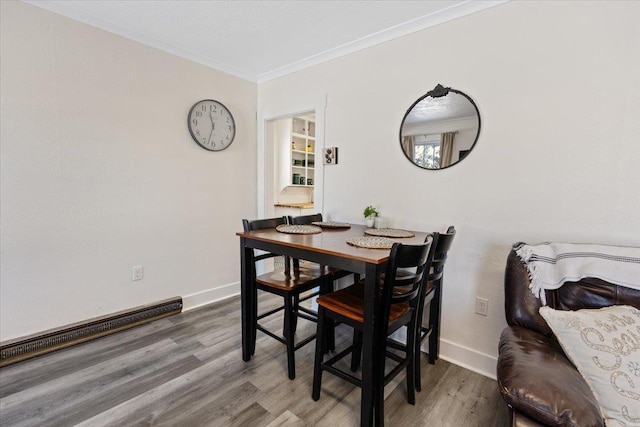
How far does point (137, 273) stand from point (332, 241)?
6.09 feet

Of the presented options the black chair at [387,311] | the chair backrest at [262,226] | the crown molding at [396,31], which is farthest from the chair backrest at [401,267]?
the crown molding at [396,31]

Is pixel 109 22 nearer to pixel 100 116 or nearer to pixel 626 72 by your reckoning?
pixel 100 116

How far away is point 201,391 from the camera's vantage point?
1717 mm

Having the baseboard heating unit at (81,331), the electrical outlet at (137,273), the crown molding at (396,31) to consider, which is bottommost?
the baseboard heating unit at (81,331)

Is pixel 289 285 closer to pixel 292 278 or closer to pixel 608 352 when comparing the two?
pixel 292 278

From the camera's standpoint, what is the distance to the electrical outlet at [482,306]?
75.2 inches

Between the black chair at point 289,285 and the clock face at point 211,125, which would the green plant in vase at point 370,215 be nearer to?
the black chair at point 289,285

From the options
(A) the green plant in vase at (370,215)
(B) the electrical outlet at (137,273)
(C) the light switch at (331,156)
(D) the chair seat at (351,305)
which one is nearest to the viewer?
(D) the chair seat at (351,305)

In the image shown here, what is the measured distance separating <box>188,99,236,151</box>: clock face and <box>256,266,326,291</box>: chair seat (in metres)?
1.57

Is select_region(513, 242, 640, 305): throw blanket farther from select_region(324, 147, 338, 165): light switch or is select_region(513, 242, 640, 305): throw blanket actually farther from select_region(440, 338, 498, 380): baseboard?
select_region(324, 147, 338, 165): light switch

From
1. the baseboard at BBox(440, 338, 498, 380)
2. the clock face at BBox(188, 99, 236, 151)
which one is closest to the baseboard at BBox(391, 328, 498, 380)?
the baseboard at BBox(440, 338, 498, 380)

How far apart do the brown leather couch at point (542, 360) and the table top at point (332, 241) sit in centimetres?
58

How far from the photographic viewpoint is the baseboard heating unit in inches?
76.2

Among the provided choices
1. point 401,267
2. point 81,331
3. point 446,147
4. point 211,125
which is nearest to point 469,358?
point 401,267
